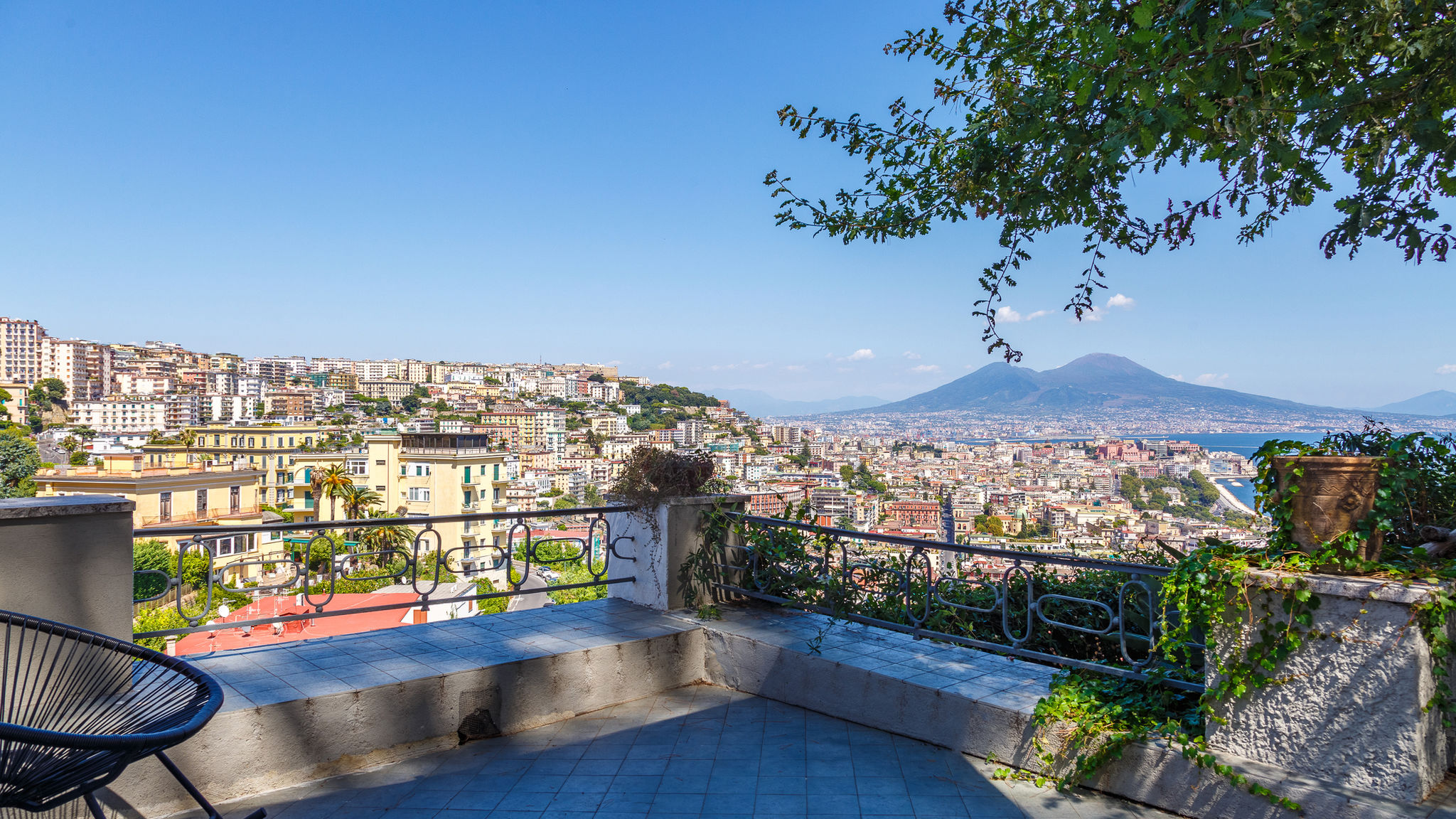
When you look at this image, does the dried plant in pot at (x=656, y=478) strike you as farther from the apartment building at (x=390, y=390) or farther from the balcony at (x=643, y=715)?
the apartment building at (x=390, y=390)

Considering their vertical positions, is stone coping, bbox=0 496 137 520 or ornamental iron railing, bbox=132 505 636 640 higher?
stone coping, bbox=0 496 137 520

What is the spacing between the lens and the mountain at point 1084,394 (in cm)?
4295

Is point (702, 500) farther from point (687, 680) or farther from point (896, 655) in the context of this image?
point (896, 655)

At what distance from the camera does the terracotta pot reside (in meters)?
2.58

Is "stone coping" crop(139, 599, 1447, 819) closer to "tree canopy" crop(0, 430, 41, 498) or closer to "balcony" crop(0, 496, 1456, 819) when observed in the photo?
"balcony" crop(0, 496, 1456, 819)

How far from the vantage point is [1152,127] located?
8.27 feet

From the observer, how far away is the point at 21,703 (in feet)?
6.93

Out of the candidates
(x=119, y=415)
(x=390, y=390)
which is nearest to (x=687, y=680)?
(x=119, y=415)

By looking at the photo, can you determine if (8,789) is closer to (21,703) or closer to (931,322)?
(21,703)

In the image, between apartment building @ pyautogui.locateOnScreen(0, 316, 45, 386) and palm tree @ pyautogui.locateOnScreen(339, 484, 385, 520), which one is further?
apartment building @ pyautogui.locateOnScreen(0, 316, 45, 386)

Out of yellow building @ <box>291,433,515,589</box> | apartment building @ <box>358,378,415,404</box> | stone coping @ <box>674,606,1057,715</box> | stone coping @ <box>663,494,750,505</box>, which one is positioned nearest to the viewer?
stone coping @ <box>674,606,1057,715</box>

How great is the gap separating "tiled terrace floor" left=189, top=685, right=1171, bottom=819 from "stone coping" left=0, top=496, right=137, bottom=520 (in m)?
1.25

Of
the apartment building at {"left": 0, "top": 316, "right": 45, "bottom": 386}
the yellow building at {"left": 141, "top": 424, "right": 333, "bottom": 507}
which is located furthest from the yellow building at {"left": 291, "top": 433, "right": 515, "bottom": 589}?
the apartment building at {"left": 0, "top": 316, "right": 45, "bottom": 386}

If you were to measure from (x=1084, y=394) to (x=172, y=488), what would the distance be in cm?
6520
